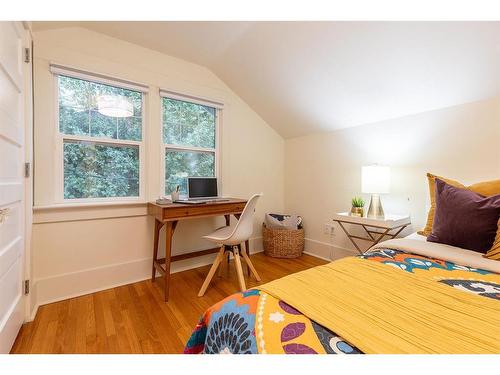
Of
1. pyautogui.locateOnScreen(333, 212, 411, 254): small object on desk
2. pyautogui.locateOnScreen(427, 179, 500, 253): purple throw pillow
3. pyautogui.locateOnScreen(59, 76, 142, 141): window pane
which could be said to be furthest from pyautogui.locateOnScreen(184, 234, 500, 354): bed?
pyautogui.locateOnScreen(59, 76, 142, 141): window pane

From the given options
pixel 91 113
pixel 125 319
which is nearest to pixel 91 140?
pixel 91 113

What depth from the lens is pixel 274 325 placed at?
693 millimetres

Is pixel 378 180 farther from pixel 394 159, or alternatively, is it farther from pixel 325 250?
pixel 325 250

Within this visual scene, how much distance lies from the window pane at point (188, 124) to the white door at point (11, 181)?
3.99ft

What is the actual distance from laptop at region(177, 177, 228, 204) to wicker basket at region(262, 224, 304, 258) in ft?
3.00

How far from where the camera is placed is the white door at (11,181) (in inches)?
48.5

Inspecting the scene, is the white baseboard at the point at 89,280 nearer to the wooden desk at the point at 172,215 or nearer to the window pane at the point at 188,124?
the wooden desk at the point at 172,215

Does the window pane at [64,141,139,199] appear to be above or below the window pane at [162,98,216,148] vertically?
below

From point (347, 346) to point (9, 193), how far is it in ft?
5.92

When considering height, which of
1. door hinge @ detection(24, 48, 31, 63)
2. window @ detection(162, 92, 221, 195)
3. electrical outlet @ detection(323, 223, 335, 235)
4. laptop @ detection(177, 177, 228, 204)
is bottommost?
electrical outlet @ detection(323, 223, 335, 235)

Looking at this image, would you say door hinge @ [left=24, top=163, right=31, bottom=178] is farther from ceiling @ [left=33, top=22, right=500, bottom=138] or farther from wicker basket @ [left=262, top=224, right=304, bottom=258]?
wicker basket @ [left=262, top=224, right=304, bottom=258]

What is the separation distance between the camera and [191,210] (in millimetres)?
2172

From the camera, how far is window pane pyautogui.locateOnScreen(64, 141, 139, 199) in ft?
6.95
